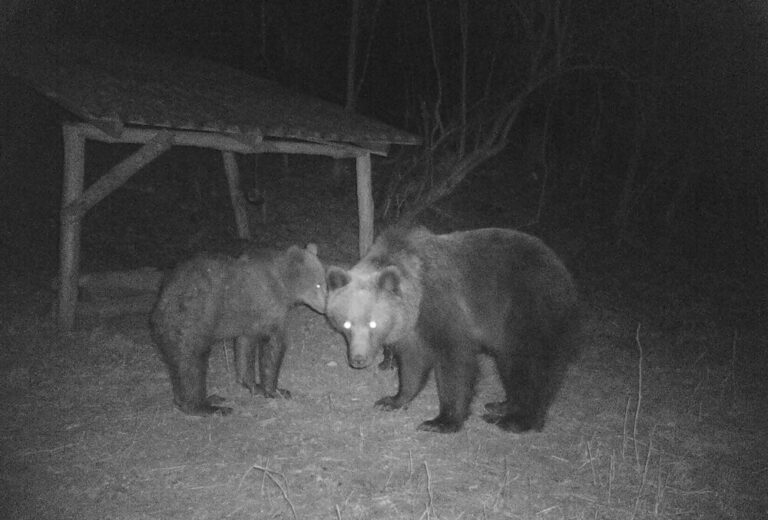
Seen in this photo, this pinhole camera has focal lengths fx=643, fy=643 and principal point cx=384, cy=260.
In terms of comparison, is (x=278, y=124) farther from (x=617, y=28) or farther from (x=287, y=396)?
(x=617, y=28)

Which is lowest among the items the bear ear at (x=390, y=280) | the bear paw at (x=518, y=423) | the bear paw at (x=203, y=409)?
the bear paw at (x=518, y=423)

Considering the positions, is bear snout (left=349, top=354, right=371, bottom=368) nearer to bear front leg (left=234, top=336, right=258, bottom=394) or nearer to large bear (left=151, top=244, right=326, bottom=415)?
large bear (left=151, top=244, right=326, bottom=415)

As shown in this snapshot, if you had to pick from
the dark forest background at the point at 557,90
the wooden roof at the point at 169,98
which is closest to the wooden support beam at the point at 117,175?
the wooden roof at the point at 169,98

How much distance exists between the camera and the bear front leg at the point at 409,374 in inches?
236

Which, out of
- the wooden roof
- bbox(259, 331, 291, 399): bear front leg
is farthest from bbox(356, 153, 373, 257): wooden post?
bbox(259, 331, 291, 399): bear front leg

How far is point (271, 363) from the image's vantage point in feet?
20.4

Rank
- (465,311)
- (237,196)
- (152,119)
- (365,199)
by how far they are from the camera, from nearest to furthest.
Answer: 1. (465,311)
2. (152,119)
3. (365,199)
4. (237,196)

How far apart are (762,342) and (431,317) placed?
7629 millimetres

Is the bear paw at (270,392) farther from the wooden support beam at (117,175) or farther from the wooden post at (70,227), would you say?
the wooden support beam at (117,175)

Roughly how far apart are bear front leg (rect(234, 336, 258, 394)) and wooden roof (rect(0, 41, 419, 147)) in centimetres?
275

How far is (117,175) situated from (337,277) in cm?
395

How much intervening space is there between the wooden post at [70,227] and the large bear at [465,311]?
3.92 m

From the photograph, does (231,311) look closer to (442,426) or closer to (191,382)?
(191,382)

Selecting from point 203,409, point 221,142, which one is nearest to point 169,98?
point 221,142
